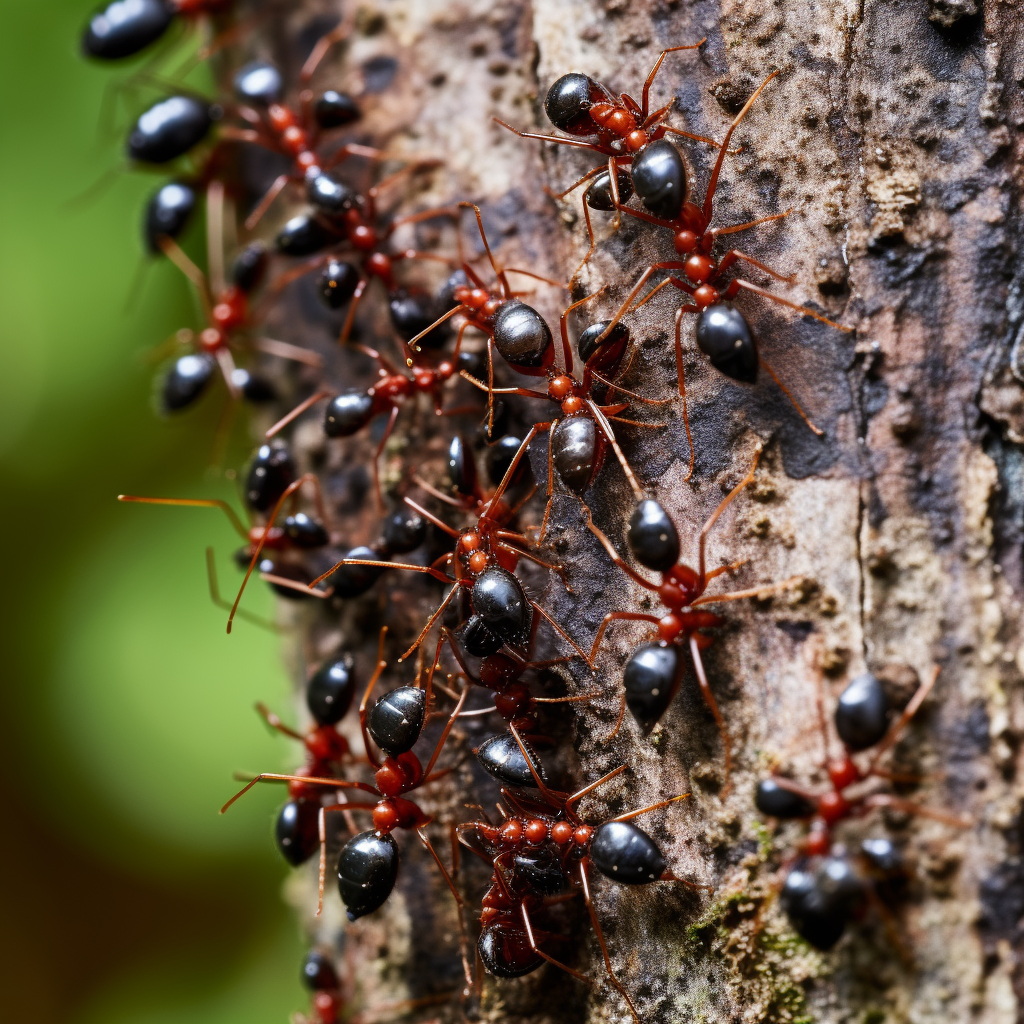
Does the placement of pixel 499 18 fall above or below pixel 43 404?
above

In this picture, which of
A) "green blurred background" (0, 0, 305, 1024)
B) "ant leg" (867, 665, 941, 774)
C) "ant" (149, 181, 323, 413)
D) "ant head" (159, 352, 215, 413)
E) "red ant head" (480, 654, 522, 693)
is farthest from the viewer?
"green blurred background" (0, 0, 305, 1024)

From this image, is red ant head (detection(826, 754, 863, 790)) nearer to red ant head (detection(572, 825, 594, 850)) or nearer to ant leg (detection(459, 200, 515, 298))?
red ant head (detection(572, 825, 594, 850))

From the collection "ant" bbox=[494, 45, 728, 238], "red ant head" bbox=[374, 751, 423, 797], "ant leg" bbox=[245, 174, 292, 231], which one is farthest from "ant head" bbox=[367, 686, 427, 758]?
"ant leg" bbox=[245, 174, 292, 231]

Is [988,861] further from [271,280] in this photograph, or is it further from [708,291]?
[271,280]

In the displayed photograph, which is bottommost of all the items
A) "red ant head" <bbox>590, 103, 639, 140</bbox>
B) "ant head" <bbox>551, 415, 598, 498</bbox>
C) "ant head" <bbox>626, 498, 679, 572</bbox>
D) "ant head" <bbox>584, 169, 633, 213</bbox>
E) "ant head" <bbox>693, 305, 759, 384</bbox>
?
"ant head" <bbox>626, 498, 679, 572</bbox>

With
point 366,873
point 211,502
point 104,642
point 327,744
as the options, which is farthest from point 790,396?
point 104,642

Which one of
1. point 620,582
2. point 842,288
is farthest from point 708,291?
point 620,582
